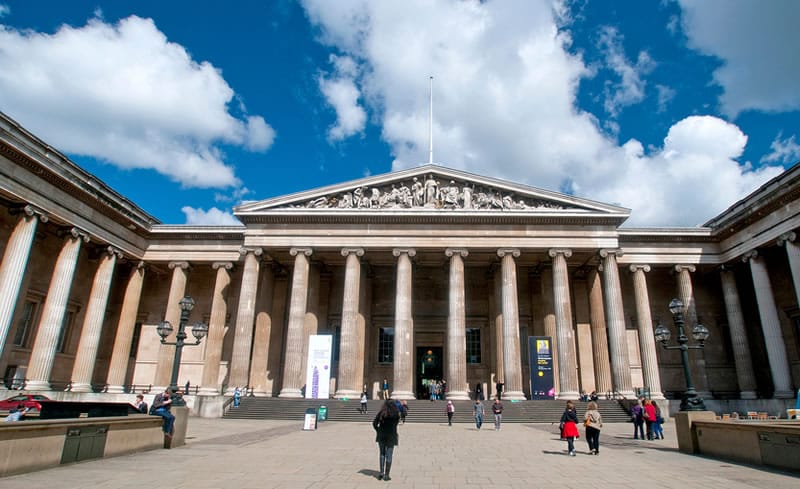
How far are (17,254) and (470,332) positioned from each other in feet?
93.0

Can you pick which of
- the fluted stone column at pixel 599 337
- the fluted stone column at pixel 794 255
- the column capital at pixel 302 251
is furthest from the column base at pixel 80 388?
the fluted stone column at pixel 794 255

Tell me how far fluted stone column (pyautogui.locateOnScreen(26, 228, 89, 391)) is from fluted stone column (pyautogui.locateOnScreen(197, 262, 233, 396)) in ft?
26.7

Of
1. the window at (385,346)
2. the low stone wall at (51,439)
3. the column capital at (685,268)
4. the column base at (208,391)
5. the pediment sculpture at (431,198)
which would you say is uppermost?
the pediment sculpture at (431,198)

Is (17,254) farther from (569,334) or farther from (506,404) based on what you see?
(569,334)

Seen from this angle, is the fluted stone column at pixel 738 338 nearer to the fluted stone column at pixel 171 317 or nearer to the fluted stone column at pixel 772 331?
the fluted stone column at pixel 772 331

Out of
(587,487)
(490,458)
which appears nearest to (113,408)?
(490,458)

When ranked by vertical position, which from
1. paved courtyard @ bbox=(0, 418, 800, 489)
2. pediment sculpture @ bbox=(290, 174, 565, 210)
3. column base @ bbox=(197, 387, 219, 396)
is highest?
pediment sculpture @ bbox=(290, 174, 565, 210)

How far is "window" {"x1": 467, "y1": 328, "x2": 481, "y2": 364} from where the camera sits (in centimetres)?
3616

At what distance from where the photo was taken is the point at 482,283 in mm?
37688

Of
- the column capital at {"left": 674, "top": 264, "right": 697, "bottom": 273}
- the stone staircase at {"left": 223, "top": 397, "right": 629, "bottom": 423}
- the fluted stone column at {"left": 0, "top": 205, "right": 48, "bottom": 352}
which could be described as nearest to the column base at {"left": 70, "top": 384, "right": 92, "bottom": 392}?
the fluted stone column at {"left": 0, "top": 205, "right": 48, "bottom": 352}

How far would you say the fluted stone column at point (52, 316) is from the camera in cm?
2617

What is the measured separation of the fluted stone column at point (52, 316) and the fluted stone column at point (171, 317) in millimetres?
6554

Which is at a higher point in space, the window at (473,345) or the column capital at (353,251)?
the column capital at (353,251)

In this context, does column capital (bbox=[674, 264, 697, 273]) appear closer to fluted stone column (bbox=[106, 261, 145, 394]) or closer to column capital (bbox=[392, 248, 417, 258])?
column capital (bbox=[392, 248, 417, 258])
